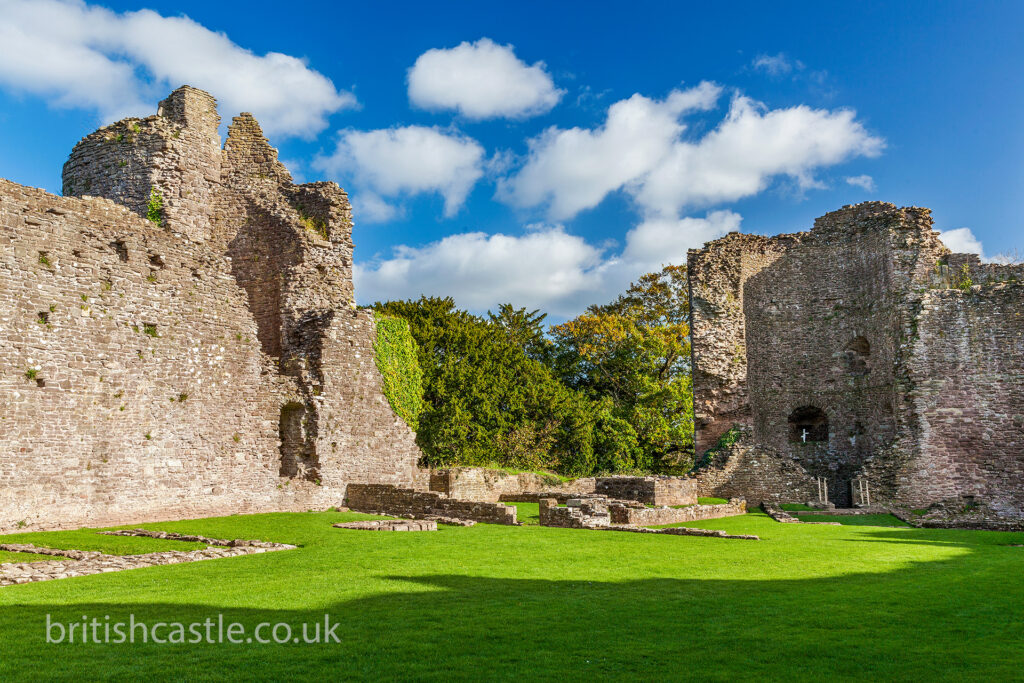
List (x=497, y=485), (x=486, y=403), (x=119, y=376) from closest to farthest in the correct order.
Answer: (x=119, y=376) < (x=497, y=485) < (x=486, y=403)

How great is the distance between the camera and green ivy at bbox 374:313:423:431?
20.4 meters

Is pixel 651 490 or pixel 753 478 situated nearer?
pixel 651 490

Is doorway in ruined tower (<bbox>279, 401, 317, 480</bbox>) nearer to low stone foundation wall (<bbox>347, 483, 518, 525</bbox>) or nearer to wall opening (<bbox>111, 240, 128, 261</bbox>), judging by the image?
low stone foundation wall (<bbox>347, 483, 518, 525</bbox>)

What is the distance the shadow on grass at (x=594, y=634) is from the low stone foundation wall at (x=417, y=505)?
7.25m

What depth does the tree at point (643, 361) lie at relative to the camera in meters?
36.0

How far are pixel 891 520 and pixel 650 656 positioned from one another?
15.2 metres

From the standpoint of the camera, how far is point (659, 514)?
53.8 feet

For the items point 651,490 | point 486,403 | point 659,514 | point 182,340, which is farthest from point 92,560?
point 486,403

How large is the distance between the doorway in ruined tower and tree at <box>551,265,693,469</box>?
1888cm

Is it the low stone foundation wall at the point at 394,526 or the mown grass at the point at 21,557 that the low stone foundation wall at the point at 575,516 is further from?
the mown grass at the point at 21,557

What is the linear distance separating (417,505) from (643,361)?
22.9 m

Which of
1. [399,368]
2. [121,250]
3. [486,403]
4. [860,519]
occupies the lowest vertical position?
[860,519]

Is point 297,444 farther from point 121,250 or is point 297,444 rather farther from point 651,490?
point 651,490

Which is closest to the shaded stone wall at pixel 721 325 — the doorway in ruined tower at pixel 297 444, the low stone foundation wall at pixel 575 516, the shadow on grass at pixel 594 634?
the low stone foundation wall at pixel 575 516
